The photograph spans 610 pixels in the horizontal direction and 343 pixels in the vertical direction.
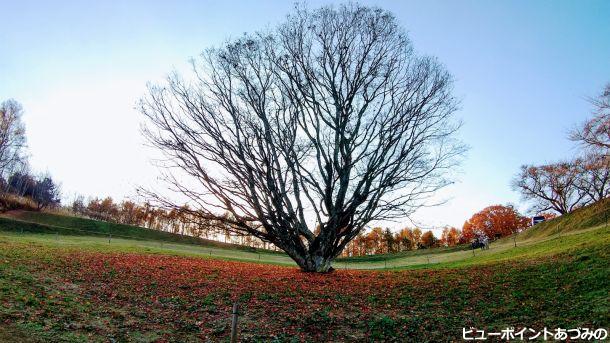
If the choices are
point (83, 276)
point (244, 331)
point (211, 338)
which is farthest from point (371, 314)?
point (83, 276)

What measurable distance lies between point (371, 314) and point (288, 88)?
499 inches

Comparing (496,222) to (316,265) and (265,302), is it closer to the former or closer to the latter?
(316,265)

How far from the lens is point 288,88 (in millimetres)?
20000

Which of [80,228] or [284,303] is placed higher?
[80,228]

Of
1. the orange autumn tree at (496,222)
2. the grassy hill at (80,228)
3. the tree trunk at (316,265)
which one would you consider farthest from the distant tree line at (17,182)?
the orange autumn tree at (496,222)

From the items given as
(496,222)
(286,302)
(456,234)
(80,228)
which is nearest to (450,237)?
(456,234)

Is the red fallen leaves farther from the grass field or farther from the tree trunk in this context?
the tree trunk

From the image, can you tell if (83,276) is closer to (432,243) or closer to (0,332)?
(0,332)

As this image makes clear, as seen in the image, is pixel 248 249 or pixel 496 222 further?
pixel 496 222

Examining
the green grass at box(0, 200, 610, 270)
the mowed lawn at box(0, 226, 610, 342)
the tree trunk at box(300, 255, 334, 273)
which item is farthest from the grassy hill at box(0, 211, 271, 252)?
the tree trunk at box(300, 255, 334, 273)

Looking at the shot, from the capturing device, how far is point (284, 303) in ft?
40.8

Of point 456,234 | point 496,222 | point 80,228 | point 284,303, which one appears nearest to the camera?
point 284,303

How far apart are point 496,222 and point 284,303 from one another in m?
87.0

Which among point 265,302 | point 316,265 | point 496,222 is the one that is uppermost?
point 496,222
